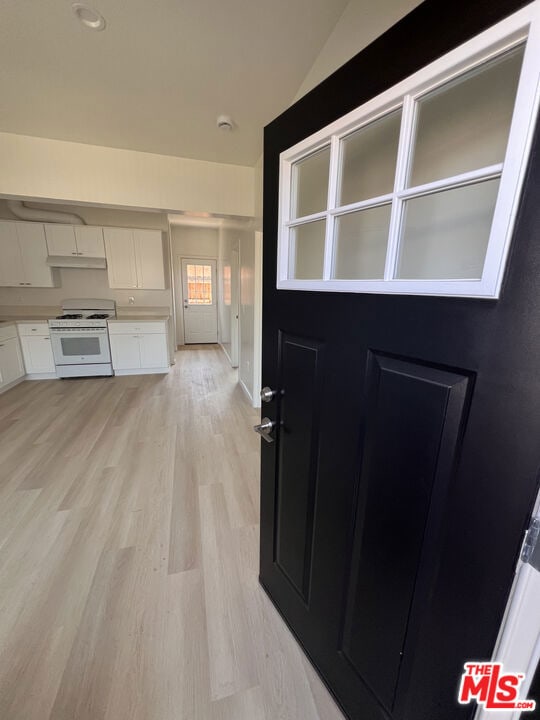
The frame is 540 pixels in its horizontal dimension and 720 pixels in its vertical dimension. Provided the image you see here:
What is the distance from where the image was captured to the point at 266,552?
1390mm

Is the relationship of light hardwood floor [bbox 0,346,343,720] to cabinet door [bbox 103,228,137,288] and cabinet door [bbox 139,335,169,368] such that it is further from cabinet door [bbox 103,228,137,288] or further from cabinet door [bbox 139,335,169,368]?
cabinet door [bbox 103,228,137,288]

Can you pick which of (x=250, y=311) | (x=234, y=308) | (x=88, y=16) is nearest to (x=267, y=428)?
(x=88, y=16)

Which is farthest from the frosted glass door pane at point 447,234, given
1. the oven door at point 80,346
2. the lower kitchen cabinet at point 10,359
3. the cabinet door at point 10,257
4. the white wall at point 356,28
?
the cabinet door at point 10,257

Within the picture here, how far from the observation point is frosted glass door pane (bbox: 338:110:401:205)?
2.77ft

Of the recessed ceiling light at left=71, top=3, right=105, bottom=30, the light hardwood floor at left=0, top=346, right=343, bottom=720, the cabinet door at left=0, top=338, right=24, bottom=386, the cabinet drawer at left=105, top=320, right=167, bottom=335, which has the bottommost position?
the light hardwood floor at left=0, top=346, right=343, bottom=720

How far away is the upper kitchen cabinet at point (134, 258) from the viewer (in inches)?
182

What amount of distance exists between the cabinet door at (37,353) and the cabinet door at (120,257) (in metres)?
1.32

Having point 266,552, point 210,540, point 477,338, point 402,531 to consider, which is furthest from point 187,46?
point 210,540

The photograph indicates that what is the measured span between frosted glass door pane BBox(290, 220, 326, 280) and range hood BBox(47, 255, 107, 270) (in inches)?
186

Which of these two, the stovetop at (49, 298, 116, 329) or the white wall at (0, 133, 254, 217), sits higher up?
the white wall at (0, 133, 254, 217)

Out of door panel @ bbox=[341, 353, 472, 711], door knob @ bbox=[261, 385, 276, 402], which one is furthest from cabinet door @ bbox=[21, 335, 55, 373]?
door panel @ bbox=[341, 353, 472, 711]

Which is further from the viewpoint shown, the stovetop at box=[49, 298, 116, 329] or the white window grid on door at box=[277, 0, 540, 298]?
the stovetop at box=[49, 298, 116, 329]

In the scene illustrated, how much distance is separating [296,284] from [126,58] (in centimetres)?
209

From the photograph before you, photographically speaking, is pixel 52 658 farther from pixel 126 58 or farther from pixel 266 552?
pixel 126 58
